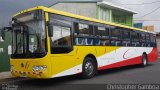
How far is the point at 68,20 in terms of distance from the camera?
496 inches

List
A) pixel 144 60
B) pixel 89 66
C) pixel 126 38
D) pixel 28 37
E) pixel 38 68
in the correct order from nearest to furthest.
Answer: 1. pixel 38 68
2. pixel 28 37
3. pixel 89 66
4. pixel 126 38
5. pixel 144 60

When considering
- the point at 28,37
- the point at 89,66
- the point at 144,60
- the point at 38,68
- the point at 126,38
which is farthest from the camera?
the point at 144,60

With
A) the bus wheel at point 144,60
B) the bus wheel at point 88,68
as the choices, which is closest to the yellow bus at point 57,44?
the bus wheel at point 88,68

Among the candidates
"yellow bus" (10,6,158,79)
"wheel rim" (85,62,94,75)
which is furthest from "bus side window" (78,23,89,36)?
"wheel rim" (85,62,94,75)

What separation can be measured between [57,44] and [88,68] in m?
2.70

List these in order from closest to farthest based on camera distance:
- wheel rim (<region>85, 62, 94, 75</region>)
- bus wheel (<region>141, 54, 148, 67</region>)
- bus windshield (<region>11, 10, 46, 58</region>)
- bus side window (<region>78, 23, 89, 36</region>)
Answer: bus windshield (<region>11, 10, 46, 58</region>), bus side window (<region>78, 23, 89, 36</region>), wheel rim (<region>85, 62, 94, 75</region>), bus wheel (<region>141, 54, 148, 67</region>)

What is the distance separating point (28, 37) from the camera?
11.5 metres

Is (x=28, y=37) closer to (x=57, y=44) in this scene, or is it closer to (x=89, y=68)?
(x=57, y=44)

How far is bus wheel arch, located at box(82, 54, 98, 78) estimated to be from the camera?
13.4m

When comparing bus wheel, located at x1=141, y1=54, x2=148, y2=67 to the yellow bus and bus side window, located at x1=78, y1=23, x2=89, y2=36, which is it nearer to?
the yellow bus

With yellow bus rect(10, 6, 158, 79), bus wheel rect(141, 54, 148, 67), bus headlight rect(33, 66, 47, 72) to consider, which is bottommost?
bus wheel rect(141, 54, 148, 67)

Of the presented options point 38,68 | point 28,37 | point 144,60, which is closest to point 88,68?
point 38,68

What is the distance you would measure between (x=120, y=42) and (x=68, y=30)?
558 centimetres

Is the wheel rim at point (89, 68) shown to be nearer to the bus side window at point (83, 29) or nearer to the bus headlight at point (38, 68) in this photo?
the bus side window at point (83, 29)
